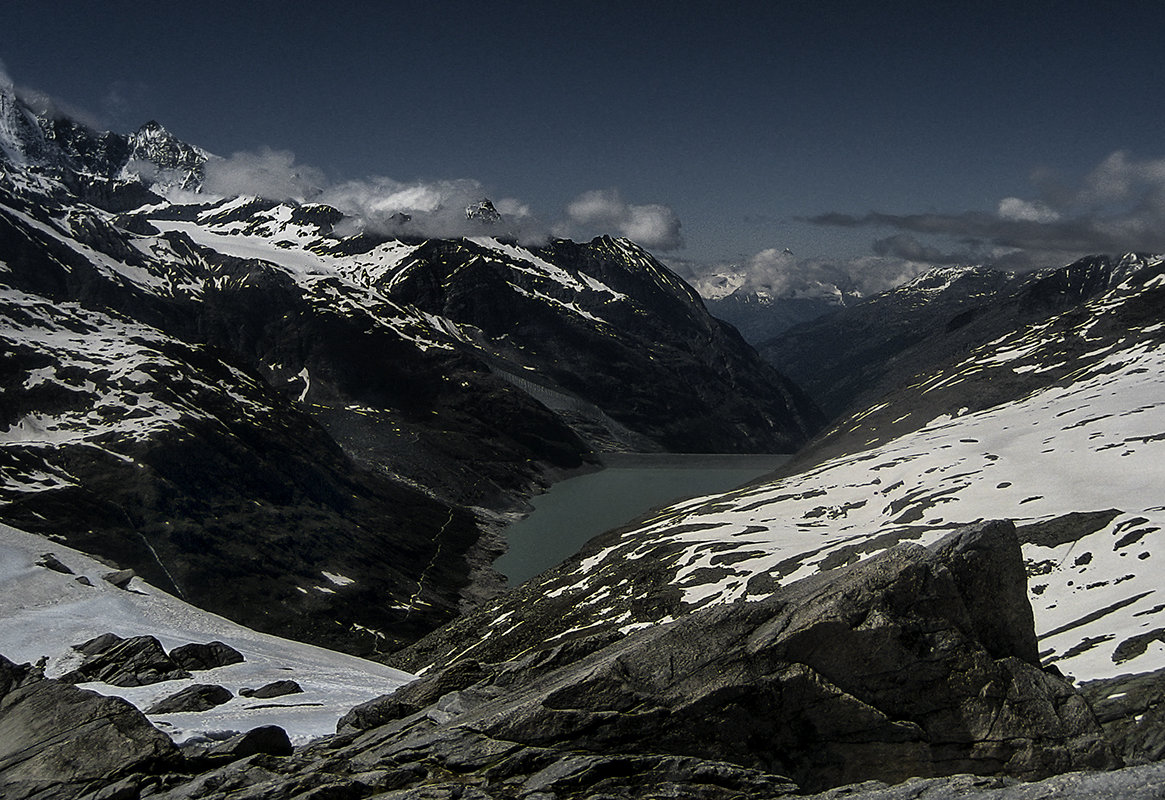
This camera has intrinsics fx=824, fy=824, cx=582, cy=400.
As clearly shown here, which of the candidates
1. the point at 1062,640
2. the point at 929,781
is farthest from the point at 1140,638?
the point at 929,781

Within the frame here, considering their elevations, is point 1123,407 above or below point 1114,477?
above

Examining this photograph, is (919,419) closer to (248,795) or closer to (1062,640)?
(1062,640)

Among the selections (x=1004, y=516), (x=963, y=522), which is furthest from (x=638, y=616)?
(x=1004, y=516)

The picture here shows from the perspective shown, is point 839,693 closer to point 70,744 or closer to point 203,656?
point 70,744

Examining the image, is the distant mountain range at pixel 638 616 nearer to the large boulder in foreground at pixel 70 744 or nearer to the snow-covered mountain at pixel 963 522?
the large boulder in foreground at pixel 70 744

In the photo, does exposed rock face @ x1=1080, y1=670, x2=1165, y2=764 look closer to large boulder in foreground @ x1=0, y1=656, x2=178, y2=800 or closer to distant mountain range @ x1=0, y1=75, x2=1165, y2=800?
distant mountain range @ x1=0, y1=75, x2=1165, y2=800

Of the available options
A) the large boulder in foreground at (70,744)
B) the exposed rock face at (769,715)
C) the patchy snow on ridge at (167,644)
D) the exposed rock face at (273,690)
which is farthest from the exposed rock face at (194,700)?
the exposed rock face at (769,715)
